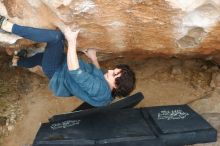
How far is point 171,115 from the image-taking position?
313cm

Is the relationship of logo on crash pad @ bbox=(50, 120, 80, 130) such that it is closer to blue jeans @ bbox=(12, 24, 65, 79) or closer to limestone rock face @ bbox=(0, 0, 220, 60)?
blue jeans @ bbox=(12, 24, 65, 79)

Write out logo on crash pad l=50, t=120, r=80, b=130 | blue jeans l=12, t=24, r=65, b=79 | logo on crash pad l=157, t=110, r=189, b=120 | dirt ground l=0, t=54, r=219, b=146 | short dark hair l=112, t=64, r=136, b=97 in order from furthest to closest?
dirt ground l=0, t=54, r=219, b=146 → logo on crash pad l=157, t=110, r=189, b=120 → logo on crash pad l=50, t=120, r=80, b=130 → short dark hair l=112, t=64, r=136, b=97 → blue jeans l=12, t=24, r=65, b=79

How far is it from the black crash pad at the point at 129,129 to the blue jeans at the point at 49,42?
0.35 m

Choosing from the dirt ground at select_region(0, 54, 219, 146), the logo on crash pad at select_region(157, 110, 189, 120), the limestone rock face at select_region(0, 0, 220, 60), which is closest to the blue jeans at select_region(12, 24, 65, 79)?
the limestone rock face at select_region(0, 0, 220, 60)

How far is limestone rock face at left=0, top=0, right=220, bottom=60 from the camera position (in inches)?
106

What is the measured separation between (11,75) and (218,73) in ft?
5.28

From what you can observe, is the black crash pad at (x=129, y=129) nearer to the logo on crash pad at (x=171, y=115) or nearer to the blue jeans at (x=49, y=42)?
the logo on crash pad at (x=171, y=115)

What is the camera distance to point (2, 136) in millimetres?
3629

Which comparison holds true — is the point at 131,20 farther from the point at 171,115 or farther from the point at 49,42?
the point at 171,115

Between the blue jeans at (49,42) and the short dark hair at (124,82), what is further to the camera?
the short dark hair at (124,82)

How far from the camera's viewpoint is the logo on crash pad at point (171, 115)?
3.10 metres

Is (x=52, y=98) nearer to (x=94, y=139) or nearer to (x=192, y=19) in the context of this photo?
(x=94, y=139)

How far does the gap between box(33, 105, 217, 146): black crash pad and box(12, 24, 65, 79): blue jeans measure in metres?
0.35

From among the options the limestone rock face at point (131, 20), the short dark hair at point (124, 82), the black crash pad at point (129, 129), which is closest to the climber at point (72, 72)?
the short dark hair at point (124, 82)
